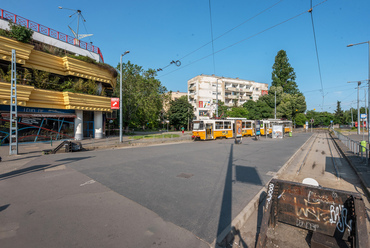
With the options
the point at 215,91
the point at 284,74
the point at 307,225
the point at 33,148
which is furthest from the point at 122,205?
the point at 284,74

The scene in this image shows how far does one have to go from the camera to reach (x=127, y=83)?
34.1 m

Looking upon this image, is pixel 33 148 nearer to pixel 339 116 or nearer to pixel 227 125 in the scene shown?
pixel 227 125

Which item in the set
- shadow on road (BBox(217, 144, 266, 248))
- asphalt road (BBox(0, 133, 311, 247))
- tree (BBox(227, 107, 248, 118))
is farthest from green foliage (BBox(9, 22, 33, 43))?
tree (BBox(227, 107, 248, 118))

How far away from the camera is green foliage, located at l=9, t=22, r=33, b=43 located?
16.5 meters

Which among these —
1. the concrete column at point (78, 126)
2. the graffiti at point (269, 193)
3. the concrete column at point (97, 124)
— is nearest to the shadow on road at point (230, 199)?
the graffiti at point (269, 193)

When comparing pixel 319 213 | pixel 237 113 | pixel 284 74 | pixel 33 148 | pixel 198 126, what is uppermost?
pixel 284 74

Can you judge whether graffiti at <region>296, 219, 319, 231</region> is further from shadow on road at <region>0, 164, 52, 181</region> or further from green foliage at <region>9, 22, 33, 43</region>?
green foliage at <region>9, 22, 33, 43</region>

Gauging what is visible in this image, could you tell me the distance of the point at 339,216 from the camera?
3.12 m

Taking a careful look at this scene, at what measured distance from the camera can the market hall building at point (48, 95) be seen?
16.7 m

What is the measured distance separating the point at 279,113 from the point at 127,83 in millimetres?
44772

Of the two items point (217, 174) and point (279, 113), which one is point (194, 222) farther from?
point (279, 113)

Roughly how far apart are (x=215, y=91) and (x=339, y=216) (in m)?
61.4

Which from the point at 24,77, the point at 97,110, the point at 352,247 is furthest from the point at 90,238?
the point at 97,110

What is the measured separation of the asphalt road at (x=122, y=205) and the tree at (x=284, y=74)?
62.6m
